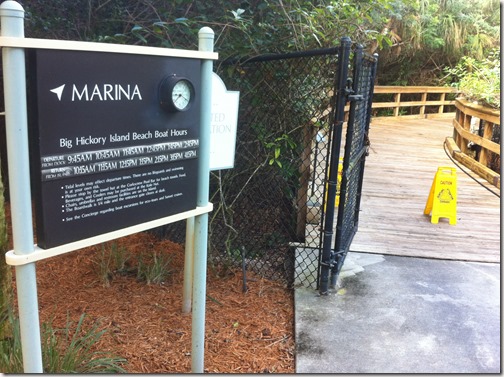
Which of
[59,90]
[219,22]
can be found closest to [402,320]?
[219,22]

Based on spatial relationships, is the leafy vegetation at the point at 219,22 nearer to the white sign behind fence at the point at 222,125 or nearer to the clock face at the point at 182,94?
the white sign behind fence at the point at 222,125

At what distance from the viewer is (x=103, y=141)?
1701 mm

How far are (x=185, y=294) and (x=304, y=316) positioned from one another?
2.59 feet

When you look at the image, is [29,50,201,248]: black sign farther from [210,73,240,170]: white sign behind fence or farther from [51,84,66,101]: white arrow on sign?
[210,73,240,170]: white sign behind fence

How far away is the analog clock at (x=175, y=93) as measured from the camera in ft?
6.15

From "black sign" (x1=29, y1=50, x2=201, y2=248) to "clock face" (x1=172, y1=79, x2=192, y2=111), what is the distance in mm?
32

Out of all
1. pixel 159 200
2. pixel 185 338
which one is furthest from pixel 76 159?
pixel 185 338

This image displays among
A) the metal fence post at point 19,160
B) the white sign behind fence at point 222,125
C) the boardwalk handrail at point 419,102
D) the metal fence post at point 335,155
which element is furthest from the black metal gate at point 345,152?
the boardwalk handrail at point 419,102

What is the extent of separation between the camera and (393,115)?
53.4ft

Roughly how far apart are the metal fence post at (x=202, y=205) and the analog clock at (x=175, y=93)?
0.41 feet

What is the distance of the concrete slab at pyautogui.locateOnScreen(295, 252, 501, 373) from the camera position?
2.64m

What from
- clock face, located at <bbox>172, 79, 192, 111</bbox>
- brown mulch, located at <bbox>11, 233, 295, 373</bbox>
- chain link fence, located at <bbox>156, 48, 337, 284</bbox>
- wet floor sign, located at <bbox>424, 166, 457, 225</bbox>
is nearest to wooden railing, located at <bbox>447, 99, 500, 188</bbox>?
wet floor sign, located at <bbox>424, 166, 457, 225</bbox>

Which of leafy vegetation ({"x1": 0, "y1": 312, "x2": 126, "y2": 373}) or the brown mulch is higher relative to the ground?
leafy vegetation ({"x1": 0, "y1": 312, "x2": 126, "y2": 373})

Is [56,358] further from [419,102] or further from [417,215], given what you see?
[419,102]
